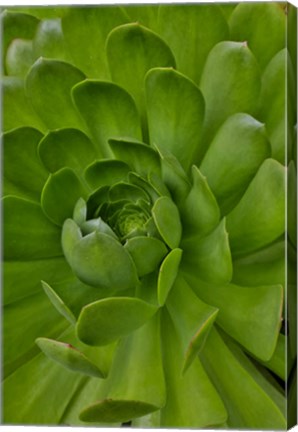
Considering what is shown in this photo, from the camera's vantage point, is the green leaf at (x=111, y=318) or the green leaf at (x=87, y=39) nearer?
the green leaf at (x=111, y=318)

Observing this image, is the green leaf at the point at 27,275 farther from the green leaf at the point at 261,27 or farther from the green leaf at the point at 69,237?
the green leaf at the point at 261,27

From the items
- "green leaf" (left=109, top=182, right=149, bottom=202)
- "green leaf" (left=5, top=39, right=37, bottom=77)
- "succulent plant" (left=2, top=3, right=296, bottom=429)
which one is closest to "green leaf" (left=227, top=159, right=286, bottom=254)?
"succulent plant" (left=2, top=3, right=296, bottom=429)

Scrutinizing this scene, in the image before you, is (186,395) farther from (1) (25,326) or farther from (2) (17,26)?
(2) (17,26)

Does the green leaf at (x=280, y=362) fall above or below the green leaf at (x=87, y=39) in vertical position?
below

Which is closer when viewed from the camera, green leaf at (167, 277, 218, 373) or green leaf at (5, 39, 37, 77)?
green leaf at (167, 277, 218, 373)

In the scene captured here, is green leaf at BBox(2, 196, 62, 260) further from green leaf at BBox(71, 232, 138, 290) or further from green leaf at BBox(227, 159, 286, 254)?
green leaf at BBox(227, 159, 286, 254)

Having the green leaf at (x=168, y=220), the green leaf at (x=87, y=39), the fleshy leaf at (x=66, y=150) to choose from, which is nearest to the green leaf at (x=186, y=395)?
the green leaf at (x=168, y=220)

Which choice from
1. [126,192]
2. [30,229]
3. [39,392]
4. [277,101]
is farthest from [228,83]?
[39,392]
